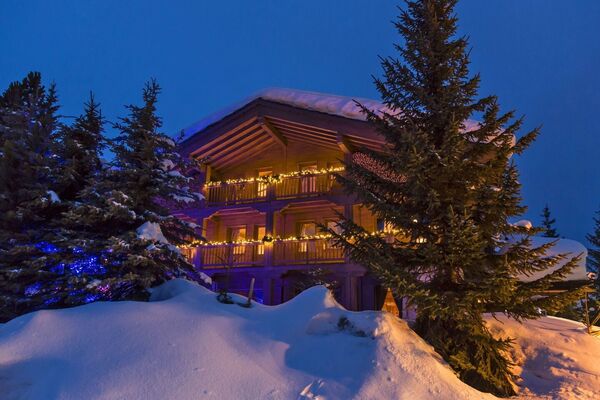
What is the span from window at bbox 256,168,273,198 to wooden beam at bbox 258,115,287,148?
1429 mm

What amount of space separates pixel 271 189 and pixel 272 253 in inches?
A: 105

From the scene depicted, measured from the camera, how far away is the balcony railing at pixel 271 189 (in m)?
19.2

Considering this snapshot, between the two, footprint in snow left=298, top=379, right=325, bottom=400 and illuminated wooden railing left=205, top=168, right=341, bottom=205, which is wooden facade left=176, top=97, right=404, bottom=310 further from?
footprint in snow left=298, top=379, right=325, bottom=400

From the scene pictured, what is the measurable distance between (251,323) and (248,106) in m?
13.4

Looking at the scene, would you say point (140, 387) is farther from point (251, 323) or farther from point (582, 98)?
point (582, 98)

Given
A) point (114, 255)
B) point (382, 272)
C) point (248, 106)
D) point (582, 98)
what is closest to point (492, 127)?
point (382, 272)

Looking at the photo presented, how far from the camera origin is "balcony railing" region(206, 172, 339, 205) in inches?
758

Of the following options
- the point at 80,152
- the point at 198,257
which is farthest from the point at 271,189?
the point at 80,152

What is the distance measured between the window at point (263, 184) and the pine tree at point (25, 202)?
8.95 m

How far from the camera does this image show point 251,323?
844 cm

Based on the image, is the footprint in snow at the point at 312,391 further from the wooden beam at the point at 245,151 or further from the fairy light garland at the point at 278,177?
the wooden beam at the point at 245,151

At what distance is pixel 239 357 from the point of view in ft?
23.5

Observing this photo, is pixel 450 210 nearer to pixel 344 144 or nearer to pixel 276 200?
pixel 344 144

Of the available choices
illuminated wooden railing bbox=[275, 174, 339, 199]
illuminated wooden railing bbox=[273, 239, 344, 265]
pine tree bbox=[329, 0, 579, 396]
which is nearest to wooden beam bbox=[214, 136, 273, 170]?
illuminated wooden railing bbox=[275, 174, 339, 199]
